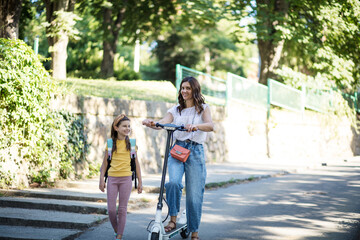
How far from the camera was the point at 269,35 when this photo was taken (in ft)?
63.9

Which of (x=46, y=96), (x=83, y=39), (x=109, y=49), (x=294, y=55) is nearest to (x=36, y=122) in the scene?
(x=46, y=96)

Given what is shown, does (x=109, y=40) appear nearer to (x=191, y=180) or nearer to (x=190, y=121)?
(x=190, y=121)

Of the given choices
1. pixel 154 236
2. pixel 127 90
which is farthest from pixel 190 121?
pixel 127 90

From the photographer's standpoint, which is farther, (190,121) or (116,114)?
(116,114)

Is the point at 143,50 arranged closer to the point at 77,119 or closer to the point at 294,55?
the point at 294,55

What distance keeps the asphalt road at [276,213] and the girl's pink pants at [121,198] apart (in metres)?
0.54

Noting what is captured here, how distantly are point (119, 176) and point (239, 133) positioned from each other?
1128 cm

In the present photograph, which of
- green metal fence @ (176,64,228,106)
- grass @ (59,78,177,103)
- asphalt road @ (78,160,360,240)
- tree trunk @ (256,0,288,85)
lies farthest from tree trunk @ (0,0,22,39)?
tree trunk @ (256,0,288,85)

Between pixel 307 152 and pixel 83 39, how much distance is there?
1417 cm

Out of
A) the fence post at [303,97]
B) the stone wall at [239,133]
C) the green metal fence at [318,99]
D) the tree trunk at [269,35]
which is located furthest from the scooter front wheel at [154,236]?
the green metal fence at [318,99]

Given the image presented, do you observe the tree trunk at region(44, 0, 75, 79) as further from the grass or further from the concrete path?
the concrete path

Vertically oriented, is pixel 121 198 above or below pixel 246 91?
below

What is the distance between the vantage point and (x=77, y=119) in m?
9.95

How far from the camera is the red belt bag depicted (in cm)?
509
